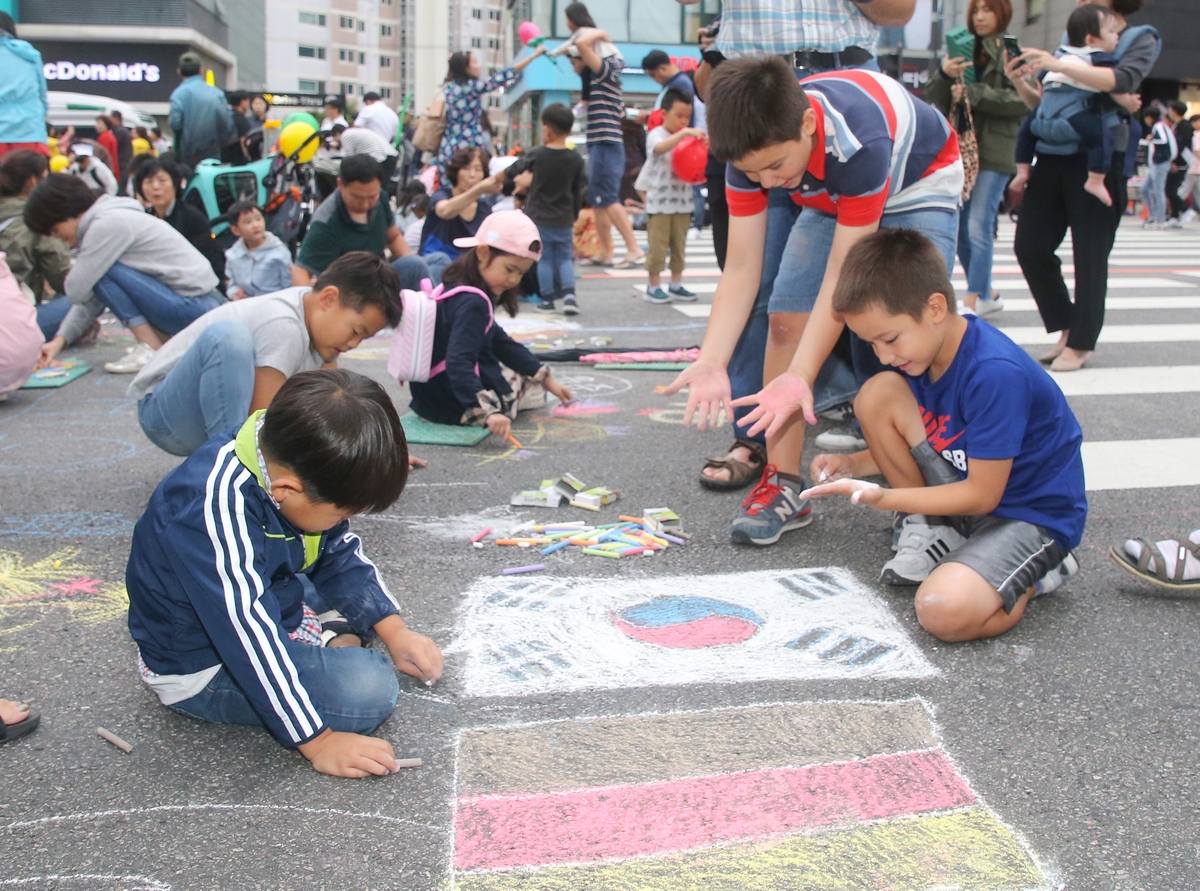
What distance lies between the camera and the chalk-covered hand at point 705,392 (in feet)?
9.41

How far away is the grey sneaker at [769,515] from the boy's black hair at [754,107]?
1027 millimetres

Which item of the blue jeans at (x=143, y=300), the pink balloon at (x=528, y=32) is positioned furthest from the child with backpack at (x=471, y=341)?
the pink balloon at (x=528, y=32)

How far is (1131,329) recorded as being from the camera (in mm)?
6520

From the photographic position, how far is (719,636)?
2.55 m

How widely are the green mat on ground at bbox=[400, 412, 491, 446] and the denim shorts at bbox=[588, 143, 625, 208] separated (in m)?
5.00

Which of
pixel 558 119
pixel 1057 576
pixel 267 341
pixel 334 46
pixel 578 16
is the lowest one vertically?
pixel 1057 576

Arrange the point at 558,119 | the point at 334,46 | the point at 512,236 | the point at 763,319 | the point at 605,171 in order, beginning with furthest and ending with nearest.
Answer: the point at 334,46
the point at 605,171
the point at 558,119
the point at 512,236
the point at 763,319

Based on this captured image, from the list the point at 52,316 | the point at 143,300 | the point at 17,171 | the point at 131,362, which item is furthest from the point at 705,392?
the point at 17,171

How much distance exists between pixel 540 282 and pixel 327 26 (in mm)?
74541

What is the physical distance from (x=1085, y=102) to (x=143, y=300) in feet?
15.0

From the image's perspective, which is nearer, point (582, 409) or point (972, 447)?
point (972, 447)

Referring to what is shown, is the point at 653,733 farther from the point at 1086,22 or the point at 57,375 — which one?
the point at 1086,22

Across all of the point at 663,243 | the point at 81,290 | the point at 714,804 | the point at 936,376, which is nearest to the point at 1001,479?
the point at 936,376

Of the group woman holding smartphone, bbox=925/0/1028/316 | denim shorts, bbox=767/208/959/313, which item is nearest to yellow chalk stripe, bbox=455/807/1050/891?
denim shorts, bbox=767/208/959/313
